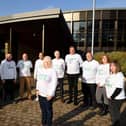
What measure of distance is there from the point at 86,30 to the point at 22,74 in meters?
37.5

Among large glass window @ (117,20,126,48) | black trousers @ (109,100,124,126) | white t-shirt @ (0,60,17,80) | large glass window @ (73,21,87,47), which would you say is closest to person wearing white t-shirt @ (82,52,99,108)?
white t-shirt @ (0,60,17,80)

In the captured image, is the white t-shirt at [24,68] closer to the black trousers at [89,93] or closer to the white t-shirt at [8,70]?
the white t-shirt at [8,70]

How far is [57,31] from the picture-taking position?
22.0m

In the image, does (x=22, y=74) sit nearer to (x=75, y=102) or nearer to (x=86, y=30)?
(x=75, y=102)

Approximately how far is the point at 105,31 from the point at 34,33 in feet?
89.9

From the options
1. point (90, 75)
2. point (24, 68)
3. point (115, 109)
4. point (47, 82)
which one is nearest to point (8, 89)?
point (24, 68)

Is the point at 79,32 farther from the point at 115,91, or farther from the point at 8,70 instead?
the point at 115,91

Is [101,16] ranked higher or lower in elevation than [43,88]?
higher

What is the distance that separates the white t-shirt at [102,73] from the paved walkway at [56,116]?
3.20 feet

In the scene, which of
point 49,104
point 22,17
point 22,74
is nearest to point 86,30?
point 22,17

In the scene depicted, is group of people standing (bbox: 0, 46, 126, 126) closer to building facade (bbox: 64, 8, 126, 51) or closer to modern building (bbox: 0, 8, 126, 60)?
modern building (bbox: 0, 8, 126, 60)

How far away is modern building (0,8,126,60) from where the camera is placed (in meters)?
17.9

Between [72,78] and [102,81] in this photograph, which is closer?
[102,81]

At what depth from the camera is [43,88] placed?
8.34m
